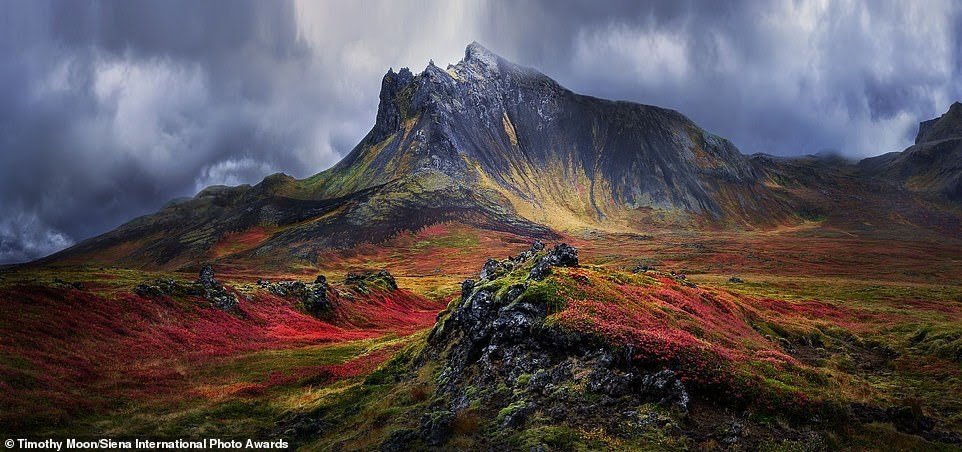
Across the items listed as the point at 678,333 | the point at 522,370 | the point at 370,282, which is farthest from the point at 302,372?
the point at 370,282

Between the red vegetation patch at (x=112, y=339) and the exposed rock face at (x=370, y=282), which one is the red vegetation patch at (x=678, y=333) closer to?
the red vegetation patch at (x=112, y=339)

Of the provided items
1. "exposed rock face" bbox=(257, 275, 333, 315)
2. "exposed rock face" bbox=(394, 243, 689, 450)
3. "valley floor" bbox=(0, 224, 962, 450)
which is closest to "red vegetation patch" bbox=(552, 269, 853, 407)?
"exposed rock face" bbox=(394, 243, 689, 450)

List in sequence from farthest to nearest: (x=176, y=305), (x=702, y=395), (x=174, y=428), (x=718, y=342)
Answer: (x=176, y=305) < (x=718, y=342) < (x=174, y=428) < (x=702, y=395)

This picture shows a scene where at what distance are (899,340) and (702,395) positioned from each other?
4313cm

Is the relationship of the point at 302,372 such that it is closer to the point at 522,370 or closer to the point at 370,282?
the point at 522,370

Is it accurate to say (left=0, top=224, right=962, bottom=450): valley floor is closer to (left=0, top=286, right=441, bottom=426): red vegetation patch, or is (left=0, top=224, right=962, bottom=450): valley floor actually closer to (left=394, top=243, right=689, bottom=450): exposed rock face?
(left=0, top=286, right=441, bottom=426): red vegetation patch

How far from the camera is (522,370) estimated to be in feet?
84.9

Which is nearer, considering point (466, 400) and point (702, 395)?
point (702, 395)

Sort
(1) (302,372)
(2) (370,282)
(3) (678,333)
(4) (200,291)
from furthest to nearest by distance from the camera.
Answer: (2) (370,282) < (4) (200,291) < (1) (302,372) < (3) (678,333)

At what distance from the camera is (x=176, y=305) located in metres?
Answer: 55.5

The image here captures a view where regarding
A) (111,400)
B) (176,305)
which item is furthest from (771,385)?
(176,305)

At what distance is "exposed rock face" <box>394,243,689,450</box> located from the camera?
71.9 feet

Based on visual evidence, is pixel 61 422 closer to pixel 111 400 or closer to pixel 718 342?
pixel 111 400

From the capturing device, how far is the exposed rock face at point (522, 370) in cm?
2192
